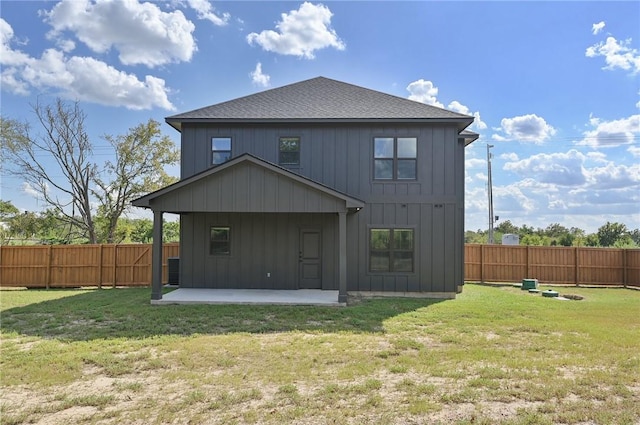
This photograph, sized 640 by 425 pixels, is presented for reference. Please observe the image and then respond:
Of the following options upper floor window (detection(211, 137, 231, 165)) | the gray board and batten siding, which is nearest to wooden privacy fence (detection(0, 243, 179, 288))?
the gray board and batten siding

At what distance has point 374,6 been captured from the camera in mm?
13477

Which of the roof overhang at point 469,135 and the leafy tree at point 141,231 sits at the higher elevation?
the roof overhang at point 469,135

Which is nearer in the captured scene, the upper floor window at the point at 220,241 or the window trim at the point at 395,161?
the window trim at the point at 395,161

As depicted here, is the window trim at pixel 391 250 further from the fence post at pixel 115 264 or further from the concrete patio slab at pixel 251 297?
the fence post at pixel 115 264

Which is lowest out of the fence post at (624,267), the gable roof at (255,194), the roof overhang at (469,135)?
the fence post at (624,267)

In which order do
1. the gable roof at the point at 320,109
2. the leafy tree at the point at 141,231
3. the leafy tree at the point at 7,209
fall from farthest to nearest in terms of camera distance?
the leafy tree at the point at 141,231
the leafy tree at the point at 7,209
the gable roof at the point at 320,109

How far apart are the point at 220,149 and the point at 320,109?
351 cm

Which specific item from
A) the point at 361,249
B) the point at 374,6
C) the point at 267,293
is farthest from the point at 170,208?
the point at 374,6

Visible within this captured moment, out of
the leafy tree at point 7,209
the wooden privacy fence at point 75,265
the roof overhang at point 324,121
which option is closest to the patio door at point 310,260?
the roof overhang at point 324,121

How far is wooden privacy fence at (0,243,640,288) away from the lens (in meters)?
13.6

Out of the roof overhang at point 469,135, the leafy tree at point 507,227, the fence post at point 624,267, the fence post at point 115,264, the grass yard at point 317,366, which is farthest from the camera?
the leafy tree at point 507,227

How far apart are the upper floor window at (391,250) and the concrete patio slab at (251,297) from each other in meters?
1.68

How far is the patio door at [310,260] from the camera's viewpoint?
1162 centimetres

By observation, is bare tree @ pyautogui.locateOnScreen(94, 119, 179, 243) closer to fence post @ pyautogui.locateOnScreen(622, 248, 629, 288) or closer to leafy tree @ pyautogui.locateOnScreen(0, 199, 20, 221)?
leafy tree @ pyautogui.locateOnScreen(0, 199, 20, 221)
